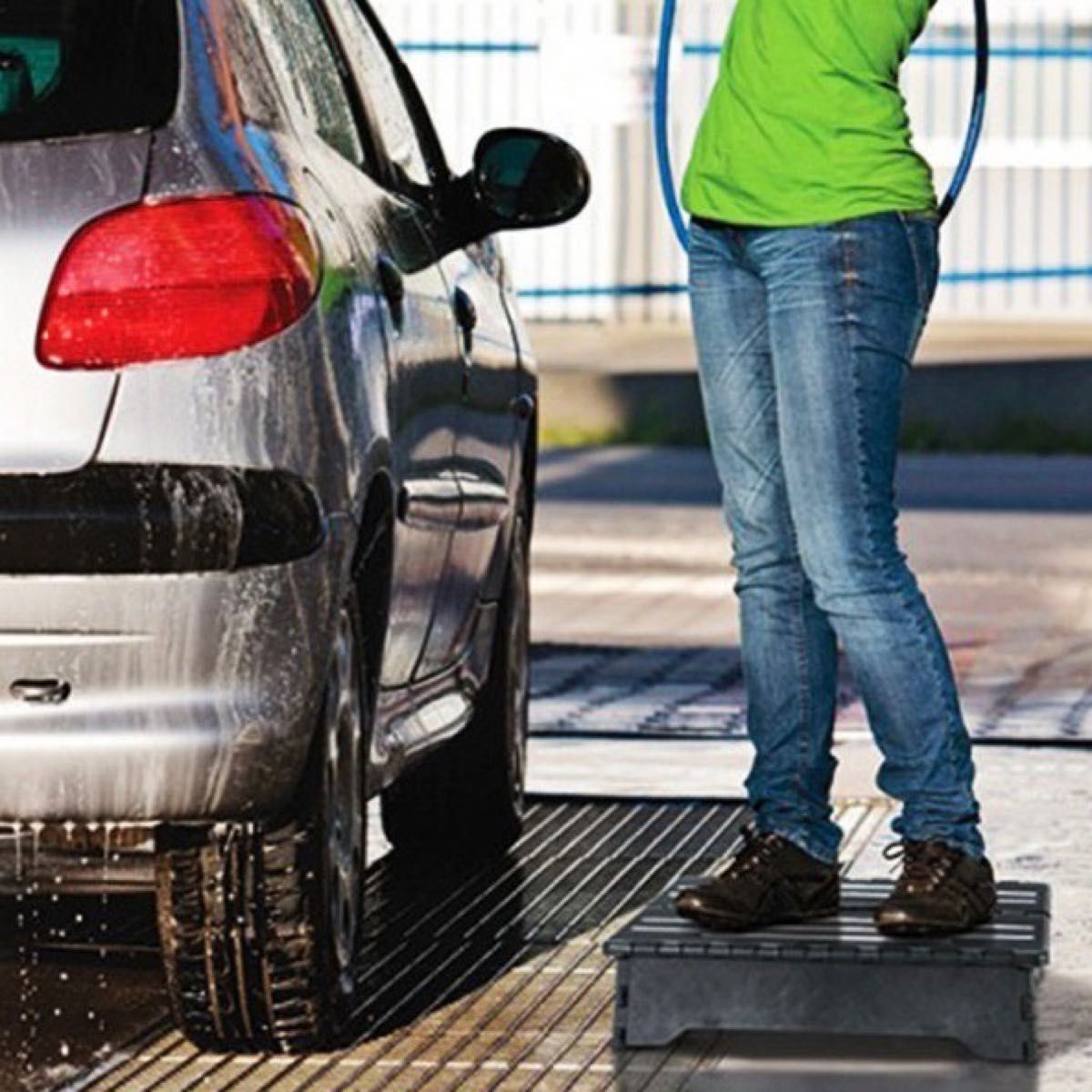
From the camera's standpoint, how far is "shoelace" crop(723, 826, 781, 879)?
22.4 ft

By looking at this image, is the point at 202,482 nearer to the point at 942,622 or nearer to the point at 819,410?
the point at 819,410

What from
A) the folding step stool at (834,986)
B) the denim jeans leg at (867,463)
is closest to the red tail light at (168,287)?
the denim jeans leg at (867,463)

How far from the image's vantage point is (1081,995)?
7109 millimetres

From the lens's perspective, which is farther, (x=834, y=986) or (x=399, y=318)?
(x=399, y=318)

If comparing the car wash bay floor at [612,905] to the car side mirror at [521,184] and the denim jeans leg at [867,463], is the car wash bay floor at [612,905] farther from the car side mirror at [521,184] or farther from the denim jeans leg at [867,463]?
the car side mirror at [521,184]

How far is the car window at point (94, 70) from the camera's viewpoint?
6.25m

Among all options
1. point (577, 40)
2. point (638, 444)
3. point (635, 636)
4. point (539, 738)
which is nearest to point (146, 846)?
point (539, 738)

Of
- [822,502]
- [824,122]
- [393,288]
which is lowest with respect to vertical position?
[822,502]

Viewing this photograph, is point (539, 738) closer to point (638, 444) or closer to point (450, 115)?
point (638, 444)

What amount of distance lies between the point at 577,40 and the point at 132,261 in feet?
56.3

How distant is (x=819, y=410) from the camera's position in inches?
264

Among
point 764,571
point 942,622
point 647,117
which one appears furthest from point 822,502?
point 647,117

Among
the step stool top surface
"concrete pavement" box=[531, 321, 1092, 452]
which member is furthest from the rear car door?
"concrete pavement" box=[531, 321, 1092, 452]

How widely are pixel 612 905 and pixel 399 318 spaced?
1496 mm
